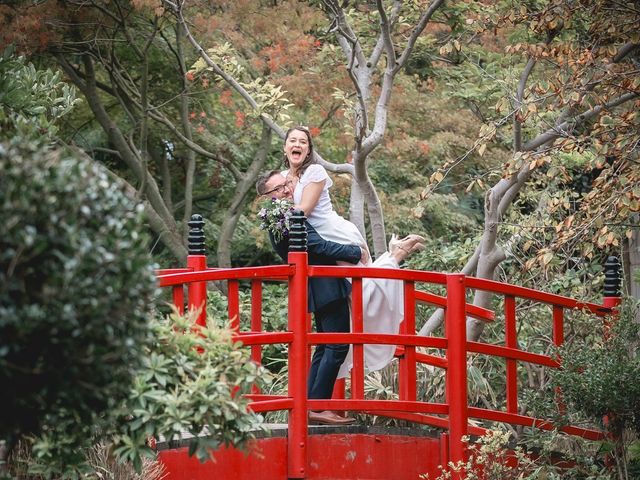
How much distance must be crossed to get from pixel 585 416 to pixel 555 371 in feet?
1.09

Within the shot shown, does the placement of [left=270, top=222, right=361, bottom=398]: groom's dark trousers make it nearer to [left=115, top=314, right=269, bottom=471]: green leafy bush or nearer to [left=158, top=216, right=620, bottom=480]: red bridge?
[left=158, top=216, right=620, bottom=480]: red bridge

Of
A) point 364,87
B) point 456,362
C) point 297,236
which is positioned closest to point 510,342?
point 456,362

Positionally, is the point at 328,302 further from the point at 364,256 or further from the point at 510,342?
the point at 510,342

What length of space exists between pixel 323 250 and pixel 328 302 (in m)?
0.31

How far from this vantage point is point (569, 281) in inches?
363

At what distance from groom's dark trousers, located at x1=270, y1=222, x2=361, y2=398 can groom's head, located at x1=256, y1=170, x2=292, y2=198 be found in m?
0.23

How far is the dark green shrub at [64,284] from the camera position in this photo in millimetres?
3135

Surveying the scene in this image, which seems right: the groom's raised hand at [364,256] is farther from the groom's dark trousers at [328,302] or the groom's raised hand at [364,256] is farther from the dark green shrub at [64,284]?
the dark green shrub at [64,284]

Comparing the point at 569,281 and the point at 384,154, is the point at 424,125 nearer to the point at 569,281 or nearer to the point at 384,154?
the point at 384,154

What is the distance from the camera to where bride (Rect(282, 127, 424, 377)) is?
260 inches

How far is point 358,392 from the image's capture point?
6.54m

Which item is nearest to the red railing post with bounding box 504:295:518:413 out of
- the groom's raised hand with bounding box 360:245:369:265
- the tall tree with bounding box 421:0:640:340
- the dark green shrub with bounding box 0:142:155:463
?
the tall tree with bounding box 421:0:640:340

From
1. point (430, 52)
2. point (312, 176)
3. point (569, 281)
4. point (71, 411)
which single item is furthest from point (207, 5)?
point (71, 411)

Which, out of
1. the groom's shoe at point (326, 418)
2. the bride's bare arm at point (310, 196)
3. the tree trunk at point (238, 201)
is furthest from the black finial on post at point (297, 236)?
the tree trunk at point (238, 201)
